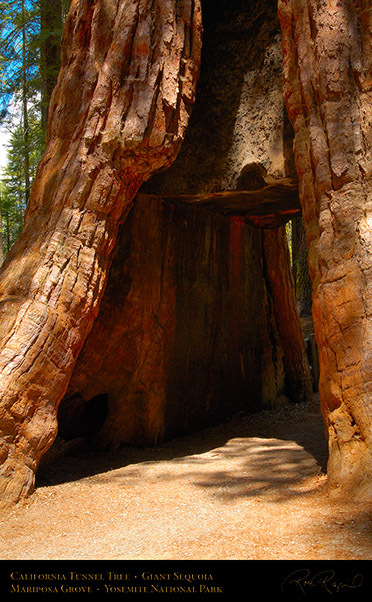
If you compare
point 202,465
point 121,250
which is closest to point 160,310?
point 121,250

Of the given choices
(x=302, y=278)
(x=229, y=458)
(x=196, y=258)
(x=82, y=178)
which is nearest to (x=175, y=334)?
(x=196, y=258)

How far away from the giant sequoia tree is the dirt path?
37 centimetres

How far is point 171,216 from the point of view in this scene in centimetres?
648

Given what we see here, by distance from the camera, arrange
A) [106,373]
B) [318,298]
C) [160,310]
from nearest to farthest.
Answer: [318,298], [106,373], [160,310]

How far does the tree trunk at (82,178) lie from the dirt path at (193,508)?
625 mm

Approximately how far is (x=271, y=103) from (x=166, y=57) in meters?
1.21

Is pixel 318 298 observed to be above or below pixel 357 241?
below

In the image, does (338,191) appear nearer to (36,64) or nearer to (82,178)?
(82,178)

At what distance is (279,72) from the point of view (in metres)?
5.64

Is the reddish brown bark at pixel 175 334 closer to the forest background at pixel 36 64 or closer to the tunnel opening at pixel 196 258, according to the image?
the tunnel opening at pixel 196 258

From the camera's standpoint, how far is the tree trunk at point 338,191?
3898 millimetres

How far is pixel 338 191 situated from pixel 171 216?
262 centimetres

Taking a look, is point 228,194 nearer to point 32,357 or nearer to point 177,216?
point 177,216

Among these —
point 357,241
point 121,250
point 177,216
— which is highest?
point 177,216
